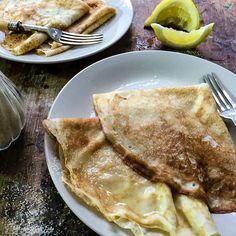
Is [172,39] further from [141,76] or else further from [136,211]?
[136,211]

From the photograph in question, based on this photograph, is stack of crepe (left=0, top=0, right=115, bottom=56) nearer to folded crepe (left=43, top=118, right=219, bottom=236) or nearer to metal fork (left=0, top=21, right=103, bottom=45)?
metal fork (left=0, top=21, right=103, bottom=45)

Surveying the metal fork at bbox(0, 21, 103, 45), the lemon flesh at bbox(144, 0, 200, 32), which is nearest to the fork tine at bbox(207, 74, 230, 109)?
the lemon flesh at bbox(144, 0, 200, 32)

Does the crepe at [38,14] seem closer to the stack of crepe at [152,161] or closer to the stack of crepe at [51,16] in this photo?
the stack of crepe at [51,16]

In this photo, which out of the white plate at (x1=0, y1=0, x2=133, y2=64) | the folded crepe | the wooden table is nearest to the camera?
the folded crepe

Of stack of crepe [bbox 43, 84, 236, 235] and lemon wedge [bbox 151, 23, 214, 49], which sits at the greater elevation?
lemon wedge [bbox 151, 23, 214, 49]

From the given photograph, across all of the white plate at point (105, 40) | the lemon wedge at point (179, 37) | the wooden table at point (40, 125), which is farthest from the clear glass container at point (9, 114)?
the lemon wedge at point (179, 37)

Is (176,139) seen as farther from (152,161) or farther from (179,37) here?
(179,37)

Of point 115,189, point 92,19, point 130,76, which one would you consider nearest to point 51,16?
point 92,19

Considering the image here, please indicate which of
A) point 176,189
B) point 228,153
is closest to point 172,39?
point 228,153
